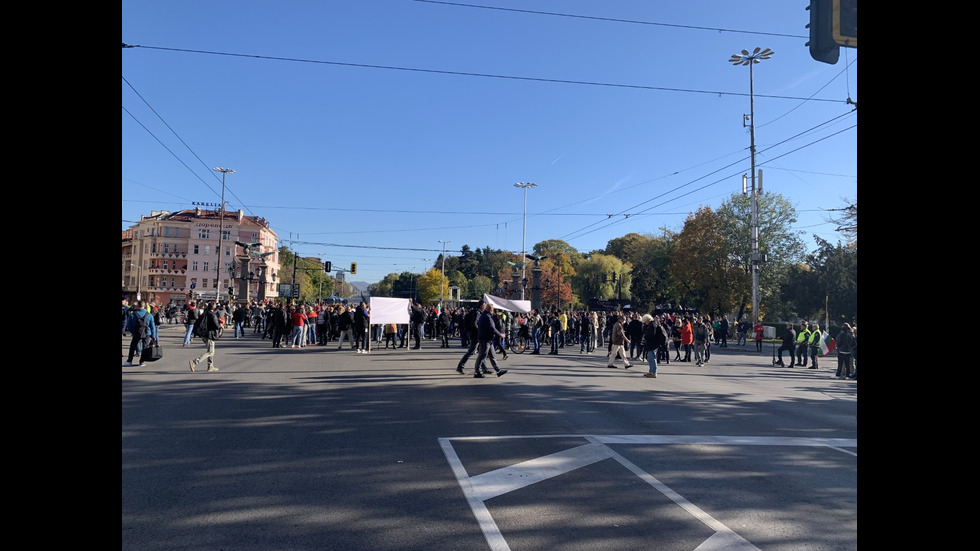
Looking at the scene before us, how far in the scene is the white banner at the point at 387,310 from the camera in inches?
835

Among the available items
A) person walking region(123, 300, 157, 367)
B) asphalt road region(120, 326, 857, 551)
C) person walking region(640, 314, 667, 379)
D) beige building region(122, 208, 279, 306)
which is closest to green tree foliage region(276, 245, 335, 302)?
beige building region(122, 208, 279, 306)

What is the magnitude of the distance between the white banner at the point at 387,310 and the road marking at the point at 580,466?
14.6 metres

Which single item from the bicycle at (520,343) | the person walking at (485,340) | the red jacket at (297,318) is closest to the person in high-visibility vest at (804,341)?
the bicycle at (520,343)

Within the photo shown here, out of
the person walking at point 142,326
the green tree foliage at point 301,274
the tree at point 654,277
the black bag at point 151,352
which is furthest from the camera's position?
the green tree foliage at point 301,274

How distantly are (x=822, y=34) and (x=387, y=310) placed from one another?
732 inches

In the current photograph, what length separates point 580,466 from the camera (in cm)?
598

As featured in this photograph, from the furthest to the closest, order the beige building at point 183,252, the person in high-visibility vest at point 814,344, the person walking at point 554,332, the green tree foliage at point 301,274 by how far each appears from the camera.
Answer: the green tree foliage at point 301,274 < the beige building at point 183,252 < the person walking at point 554,332 < the person in high-visibility vest at point 814,344

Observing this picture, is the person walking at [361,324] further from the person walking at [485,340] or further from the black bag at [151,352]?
the person walking at [485,340]

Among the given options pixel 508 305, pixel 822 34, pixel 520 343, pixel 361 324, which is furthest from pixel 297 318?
pixel 822 34

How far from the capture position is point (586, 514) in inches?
181

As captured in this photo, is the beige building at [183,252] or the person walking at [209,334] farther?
the beige building at [183,252]

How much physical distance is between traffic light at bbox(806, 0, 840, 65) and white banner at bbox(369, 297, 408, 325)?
59.0ft
